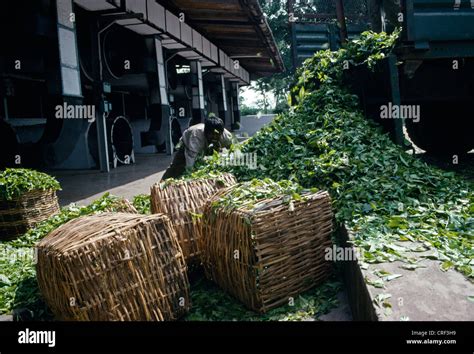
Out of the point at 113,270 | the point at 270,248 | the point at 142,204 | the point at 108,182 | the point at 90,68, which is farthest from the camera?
the point at 90,68

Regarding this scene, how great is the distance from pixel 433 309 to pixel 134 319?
1762 millimetres

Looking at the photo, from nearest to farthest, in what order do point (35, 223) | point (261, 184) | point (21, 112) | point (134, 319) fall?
point (134, 319), point (261, 184), point (35, 223), point (21, 112)

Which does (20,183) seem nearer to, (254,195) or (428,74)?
(254,195)

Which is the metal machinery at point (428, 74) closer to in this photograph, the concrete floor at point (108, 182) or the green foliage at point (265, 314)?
the green foliage at point (265, 314)

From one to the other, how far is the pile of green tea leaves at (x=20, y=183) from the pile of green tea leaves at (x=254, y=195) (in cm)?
301

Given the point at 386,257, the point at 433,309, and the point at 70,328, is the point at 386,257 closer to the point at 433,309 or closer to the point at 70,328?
the point at 433,309

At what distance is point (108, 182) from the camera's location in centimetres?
894

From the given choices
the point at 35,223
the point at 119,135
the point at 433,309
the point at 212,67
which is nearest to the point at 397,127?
the point at 433,309

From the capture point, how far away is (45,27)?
7391mm

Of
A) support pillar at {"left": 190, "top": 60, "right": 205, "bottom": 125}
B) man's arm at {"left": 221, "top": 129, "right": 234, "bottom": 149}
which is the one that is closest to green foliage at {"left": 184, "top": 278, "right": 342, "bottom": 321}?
man's arm at {"left": 221, "top": 129, "right": 234, "bottom": 149}

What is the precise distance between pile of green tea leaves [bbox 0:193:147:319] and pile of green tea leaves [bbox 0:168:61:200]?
64 centimetres
